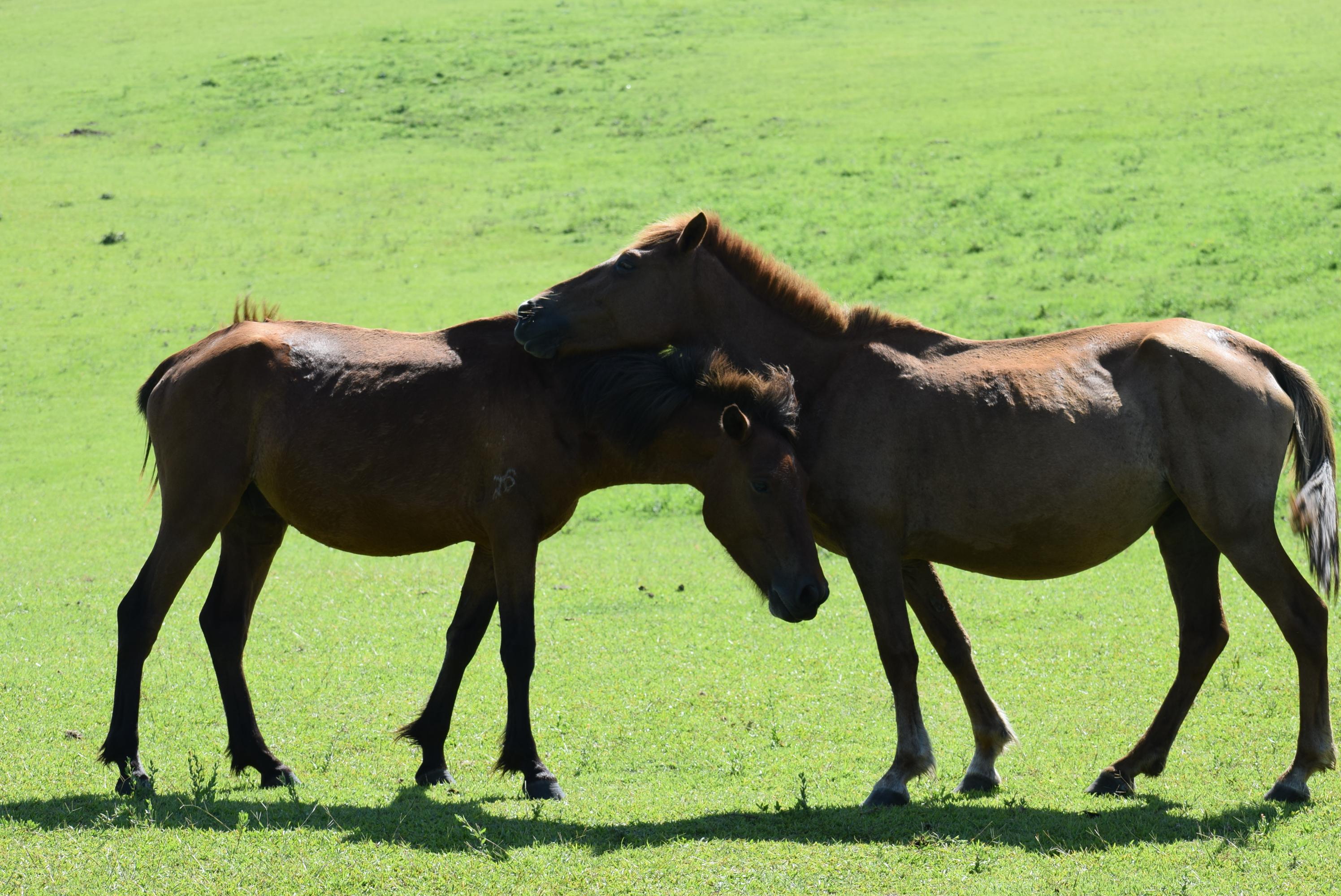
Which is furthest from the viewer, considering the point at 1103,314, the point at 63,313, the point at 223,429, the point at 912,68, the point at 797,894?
the point at 912,68

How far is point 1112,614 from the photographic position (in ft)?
37.8

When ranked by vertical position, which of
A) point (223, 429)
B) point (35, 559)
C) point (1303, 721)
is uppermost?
point (223, 429)

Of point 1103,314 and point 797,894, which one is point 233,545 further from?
point 1103,314

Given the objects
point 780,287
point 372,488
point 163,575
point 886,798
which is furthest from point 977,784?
point 163,575

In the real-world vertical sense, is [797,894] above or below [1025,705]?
above

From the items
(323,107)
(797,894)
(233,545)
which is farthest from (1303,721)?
(323,107)

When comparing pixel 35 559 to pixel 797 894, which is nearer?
pixel 797 894

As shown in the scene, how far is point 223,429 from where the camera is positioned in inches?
305

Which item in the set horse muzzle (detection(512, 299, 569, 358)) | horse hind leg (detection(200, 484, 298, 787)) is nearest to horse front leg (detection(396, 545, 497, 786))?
horse hind leg (detection(200, 484, 298, 787))

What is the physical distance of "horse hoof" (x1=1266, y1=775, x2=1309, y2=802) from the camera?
6.79 m

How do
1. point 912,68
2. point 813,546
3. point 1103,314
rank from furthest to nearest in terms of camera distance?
1. point 912,68
2. point 1103,314
3. point 813,546

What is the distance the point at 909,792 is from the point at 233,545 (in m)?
4.48

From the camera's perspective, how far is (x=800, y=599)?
22.5 ft

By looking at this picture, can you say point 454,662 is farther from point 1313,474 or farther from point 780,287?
point 1313,474
